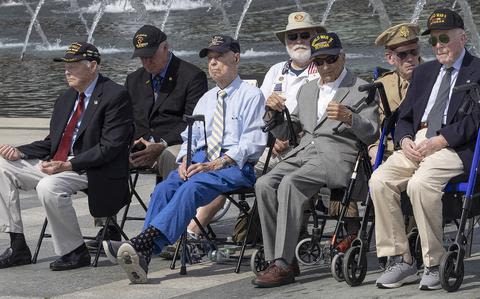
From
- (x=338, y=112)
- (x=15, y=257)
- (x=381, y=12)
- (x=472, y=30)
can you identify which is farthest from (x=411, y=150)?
(x=381, y=12)

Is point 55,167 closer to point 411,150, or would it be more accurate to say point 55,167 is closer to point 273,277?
point 273,277

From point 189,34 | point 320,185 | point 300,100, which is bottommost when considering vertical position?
point 320,185

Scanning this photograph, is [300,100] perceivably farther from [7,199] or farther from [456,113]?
[7,199]

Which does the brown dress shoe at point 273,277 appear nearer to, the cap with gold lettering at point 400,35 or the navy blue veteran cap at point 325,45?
the navy blue veteran cap at point 325,45

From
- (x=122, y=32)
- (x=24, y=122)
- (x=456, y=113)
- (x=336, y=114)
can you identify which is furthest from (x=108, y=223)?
(x=122, y=32)

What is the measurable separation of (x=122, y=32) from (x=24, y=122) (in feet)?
50.9

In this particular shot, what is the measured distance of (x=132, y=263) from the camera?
820 cm

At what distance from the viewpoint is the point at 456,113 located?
805 cm

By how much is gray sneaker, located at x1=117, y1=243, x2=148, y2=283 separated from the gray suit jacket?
4.02 feet

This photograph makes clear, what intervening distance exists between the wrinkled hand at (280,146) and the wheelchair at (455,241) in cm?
148

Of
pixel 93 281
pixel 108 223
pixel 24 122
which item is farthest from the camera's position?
pixel 24 122

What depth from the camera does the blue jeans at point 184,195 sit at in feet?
27.5

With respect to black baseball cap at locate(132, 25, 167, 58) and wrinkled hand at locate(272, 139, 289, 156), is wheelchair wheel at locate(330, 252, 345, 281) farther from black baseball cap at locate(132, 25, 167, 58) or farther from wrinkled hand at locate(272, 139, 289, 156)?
black baseball cap at locate(132, 25, 167, 58)

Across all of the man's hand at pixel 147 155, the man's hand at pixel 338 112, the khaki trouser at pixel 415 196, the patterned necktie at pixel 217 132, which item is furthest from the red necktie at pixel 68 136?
the khaki trouser at pixel 415 196
